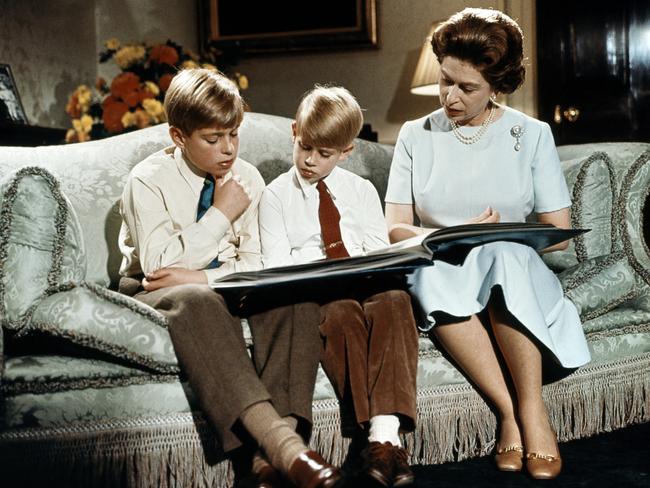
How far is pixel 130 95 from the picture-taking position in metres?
3.21

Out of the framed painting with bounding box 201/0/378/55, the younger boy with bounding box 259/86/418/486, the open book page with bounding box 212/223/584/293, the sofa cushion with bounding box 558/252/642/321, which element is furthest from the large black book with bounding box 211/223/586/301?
the framed painting with bounding box 201/0/378/55

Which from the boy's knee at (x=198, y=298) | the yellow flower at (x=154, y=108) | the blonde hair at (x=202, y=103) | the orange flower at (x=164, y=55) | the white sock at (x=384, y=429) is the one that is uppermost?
the orange flower at (x=164, y=55)

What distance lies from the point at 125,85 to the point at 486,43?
1.68m

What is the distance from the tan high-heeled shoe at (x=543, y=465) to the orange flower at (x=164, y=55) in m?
2.20

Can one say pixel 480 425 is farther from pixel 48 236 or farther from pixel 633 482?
pixel 48 236

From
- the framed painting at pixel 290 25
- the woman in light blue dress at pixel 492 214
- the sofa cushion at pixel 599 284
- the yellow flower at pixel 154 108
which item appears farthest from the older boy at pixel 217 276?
the framed painting at pixel 290 25

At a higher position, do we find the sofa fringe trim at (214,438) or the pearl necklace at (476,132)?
the pearl necklace at (476,132)

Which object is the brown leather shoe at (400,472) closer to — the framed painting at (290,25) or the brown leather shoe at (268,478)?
the brown leather shoe at (268,478)

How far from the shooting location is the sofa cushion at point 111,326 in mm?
1631

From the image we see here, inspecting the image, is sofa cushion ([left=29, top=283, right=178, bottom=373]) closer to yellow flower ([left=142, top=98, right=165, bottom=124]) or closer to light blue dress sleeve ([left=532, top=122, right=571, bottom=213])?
light blue dress sleeve ([left=532, top=122, right=571, bottom=213])

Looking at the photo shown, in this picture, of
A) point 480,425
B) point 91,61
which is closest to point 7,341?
point 480,425

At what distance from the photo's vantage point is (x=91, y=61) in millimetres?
4422

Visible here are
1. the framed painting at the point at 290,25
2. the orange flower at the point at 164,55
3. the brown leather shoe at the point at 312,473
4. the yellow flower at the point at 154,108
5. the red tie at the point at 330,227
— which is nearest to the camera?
the brown leather shoe at the point at 312,473

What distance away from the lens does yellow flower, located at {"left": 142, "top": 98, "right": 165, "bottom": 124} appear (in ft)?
10.3
